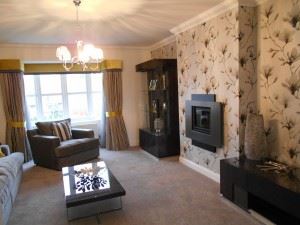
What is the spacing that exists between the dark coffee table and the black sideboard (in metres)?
1.24

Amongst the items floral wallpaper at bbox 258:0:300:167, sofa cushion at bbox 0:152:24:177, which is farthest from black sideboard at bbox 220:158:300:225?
sofa cushion at bbox 0:152:24:177

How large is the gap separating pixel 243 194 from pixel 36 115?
15.5ft

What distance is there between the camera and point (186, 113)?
13.2 ft

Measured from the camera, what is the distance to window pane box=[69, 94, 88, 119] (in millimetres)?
5785

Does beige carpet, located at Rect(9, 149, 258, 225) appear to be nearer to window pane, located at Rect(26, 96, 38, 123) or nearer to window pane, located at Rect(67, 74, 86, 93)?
window pane, located at Rect(26, 96, 38, 123)

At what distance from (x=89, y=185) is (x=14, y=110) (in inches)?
119

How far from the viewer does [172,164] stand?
14.0 feet

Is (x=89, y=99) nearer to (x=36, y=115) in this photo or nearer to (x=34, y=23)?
(x=36, y=115)

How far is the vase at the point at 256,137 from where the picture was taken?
2.69 metres

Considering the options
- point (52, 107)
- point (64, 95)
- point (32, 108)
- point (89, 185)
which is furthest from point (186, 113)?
point (32, 108)

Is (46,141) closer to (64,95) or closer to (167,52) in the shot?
(64,95)

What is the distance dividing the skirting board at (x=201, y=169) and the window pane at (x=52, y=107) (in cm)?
313

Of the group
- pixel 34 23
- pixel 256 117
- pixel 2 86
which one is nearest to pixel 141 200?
pixel 256 117

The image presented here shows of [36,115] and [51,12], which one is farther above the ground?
[51,12]
